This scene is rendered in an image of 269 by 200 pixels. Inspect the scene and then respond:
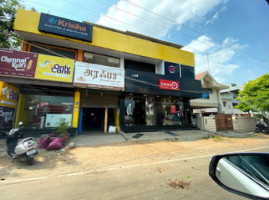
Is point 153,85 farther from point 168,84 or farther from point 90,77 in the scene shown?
point 90,77

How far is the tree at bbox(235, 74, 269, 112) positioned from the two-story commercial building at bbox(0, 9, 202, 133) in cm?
762

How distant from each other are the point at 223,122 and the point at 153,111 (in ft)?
27.7

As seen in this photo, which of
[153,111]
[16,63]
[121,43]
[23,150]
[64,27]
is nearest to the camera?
[23,150]

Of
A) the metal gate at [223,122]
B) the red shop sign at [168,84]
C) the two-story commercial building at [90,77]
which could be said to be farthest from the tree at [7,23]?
the metal gate at [223,122]

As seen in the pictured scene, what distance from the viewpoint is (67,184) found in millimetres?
3432

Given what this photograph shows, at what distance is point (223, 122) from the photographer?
45.5 ft

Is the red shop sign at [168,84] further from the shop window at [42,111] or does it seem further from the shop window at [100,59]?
the shop window at [42,111]

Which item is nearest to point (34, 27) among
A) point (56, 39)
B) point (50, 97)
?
point (56, 39)

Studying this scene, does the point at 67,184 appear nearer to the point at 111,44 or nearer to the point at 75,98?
the point at 75,98

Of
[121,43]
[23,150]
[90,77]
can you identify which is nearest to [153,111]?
[90,77]

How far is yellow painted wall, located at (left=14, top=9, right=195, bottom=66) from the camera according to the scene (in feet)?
30.4

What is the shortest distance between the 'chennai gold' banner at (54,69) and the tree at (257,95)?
20.2m

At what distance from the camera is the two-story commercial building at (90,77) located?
28.8 ft

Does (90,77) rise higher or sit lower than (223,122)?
higher
